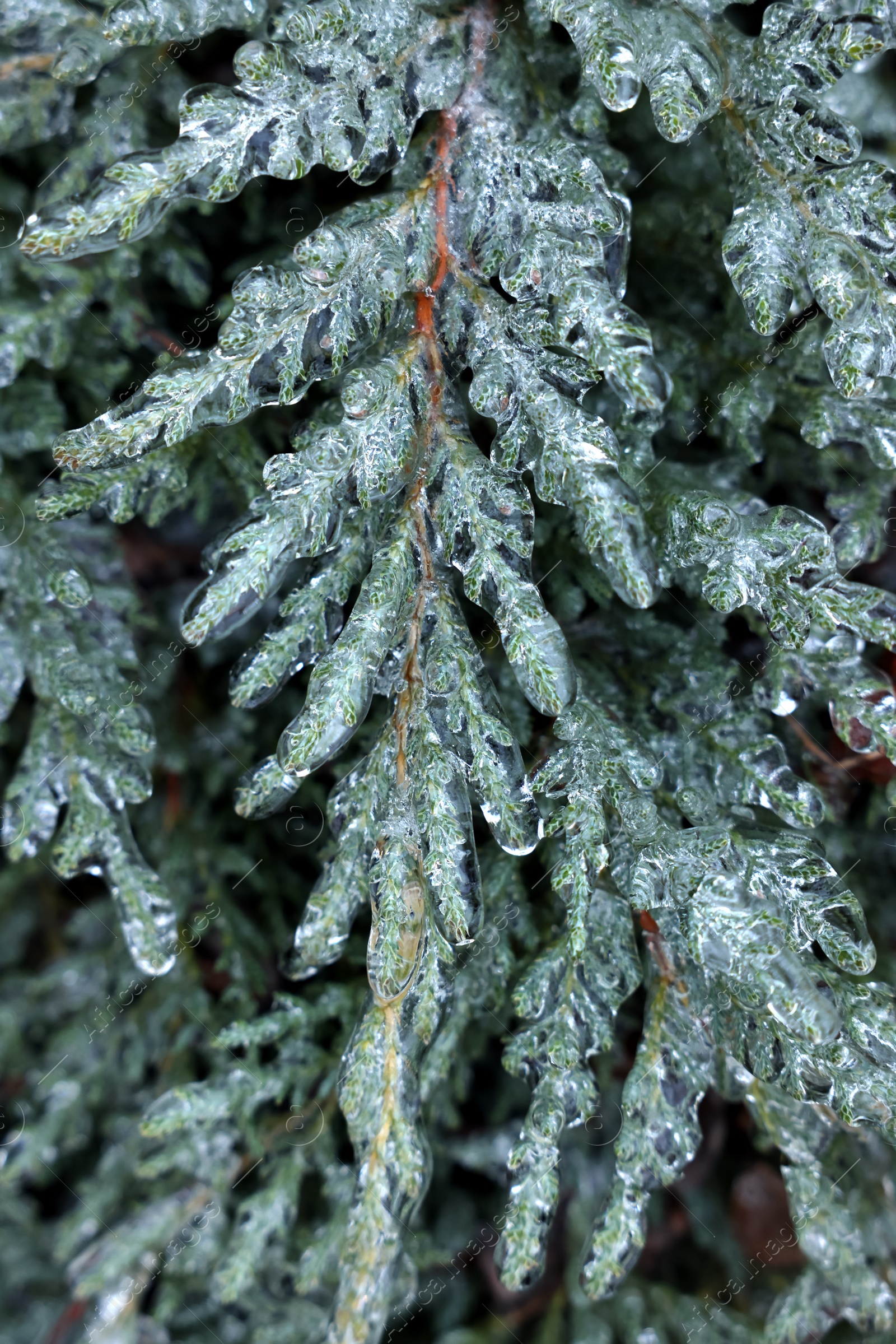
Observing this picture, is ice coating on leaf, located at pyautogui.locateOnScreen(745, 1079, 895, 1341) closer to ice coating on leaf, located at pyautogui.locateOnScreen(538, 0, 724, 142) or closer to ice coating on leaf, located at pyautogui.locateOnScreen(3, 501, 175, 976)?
ice coating on leaf, located at pyautogui.locateOnScreen(3, 501, 175, 976)

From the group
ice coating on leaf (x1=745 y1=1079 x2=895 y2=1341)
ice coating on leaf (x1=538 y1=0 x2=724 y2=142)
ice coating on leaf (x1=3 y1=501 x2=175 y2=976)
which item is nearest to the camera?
ice coating on leaf (x1=538 y1=0 x2=724 y2=142)

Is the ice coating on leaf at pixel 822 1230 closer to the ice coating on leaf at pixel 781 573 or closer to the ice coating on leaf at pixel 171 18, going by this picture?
the ice coating on leaf at pixel 781 573

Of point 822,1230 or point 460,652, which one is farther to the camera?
point 822,1230

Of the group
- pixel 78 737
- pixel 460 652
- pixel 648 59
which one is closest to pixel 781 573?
pixel 460 652

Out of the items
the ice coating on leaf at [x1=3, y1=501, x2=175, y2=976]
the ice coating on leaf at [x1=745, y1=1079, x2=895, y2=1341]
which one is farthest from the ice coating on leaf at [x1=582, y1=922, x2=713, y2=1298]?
the ice coating on leaf at [x1=3, y1=501, x2=175, y2=976]

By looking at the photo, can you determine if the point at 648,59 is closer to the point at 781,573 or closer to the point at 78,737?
the point at 781,573

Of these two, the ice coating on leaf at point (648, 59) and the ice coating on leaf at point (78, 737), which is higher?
the ice coating on leaf at point (648, 59)

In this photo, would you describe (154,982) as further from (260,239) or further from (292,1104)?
(260,239)

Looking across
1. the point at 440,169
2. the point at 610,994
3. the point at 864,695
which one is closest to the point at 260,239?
the point at 440,169

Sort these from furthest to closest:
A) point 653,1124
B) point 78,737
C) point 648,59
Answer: point 78,737, point 653,1124, point 648,59

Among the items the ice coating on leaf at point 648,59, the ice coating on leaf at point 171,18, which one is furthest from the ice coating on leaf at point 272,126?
the ice coating on leaf at point 648,59

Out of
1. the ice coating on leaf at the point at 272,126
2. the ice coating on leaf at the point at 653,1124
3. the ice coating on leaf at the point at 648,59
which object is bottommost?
the ice coating on leaf at the point at 653,1124
